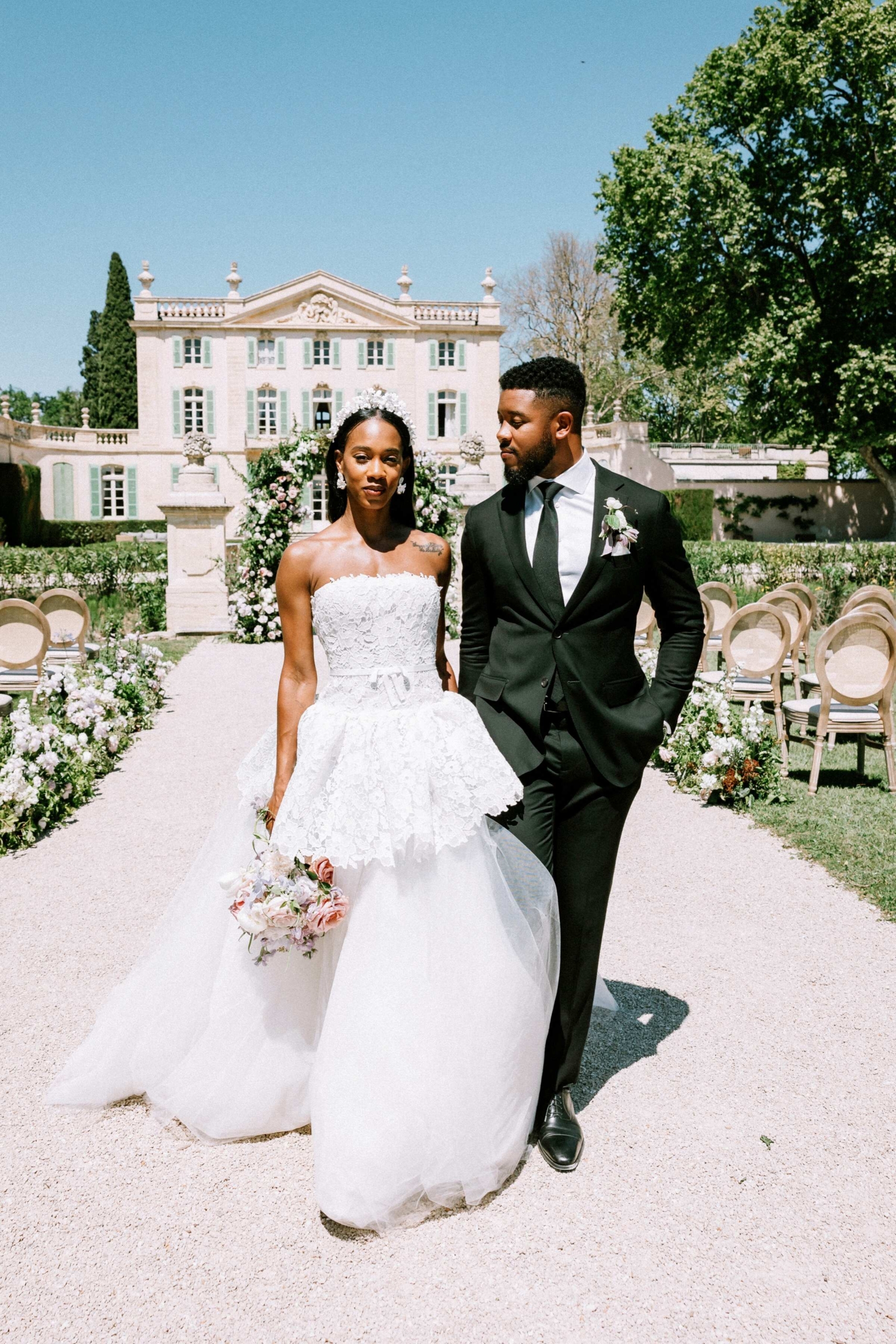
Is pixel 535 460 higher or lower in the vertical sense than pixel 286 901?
higher

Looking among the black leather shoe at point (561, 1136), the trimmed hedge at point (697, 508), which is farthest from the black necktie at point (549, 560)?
the trimmed hedge at point (697, 508)

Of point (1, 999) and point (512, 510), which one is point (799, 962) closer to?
point (512, 510)

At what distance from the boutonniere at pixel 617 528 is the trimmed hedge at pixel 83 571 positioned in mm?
14240

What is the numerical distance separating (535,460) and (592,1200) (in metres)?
1.91

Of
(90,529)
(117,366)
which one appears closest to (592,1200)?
(90,529)

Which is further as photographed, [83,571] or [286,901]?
[83,571]

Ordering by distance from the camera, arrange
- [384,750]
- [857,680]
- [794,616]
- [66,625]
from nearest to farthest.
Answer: [384,750] → [857,680] → [794,616] → [66,625]

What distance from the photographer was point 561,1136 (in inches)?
109

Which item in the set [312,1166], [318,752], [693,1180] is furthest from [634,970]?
[318,752]

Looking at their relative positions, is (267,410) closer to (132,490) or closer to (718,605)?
(132,490)

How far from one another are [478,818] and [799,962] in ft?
7.10

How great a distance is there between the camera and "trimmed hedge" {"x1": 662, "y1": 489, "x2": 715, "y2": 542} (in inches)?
1426

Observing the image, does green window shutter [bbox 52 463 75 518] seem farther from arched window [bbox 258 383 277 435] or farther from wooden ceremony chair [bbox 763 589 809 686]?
wooden ceremony chair [bbox 763 589 809 686]

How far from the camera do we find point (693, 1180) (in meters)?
2.64
